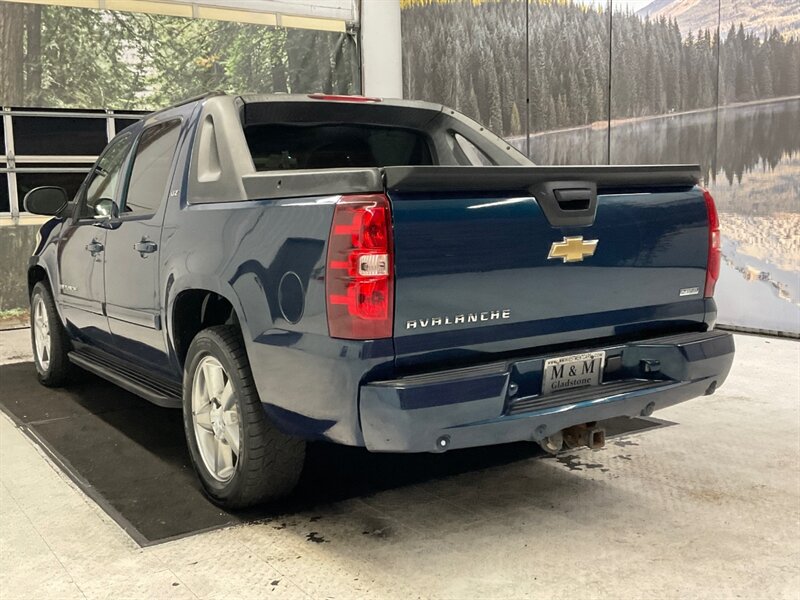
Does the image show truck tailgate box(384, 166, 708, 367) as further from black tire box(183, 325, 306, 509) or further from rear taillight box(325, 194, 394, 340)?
black tire box(183, 325, 306, 509)

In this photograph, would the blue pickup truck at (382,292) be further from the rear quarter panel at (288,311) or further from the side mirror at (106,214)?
the side mirror at (106,214)

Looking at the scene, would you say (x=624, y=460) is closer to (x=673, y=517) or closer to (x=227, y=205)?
(x=673, y=517)

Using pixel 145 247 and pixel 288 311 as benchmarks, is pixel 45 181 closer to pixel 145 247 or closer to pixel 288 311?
pixel 145 247

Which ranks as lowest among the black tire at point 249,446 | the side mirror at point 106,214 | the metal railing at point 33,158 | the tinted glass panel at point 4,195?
the black tire at point 249,446

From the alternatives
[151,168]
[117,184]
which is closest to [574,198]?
[151,168]

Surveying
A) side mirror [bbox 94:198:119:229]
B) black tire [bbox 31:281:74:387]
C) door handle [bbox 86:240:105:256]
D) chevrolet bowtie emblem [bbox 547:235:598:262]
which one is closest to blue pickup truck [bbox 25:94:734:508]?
chevrolet bowtie emblem [bbox 547:235:598:262]

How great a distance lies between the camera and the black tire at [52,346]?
5070 mm

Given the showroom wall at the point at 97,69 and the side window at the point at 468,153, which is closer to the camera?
the side window at the point at 468,153

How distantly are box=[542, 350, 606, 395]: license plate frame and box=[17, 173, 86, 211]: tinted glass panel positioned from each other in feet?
25.1

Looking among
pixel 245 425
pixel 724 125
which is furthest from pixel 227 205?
pixel 724 125

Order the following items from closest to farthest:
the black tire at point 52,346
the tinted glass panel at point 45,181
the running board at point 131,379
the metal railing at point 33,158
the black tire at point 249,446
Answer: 1. the black tire at point 249,446
2. the running board at point 131,379
3. the black tire at point 52,346
4. the metal railing at point 33,158
5. the tinted glass panel at point 45,181

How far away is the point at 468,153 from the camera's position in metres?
4.29

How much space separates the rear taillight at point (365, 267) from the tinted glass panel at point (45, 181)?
24.6 feet

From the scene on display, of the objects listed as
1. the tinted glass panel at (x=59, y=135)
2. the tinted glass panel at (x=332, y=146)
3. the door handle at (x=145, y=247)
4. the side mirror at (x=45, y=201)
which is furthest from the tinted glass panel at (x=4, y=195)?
the tinted glass panel at (x=332, y=146)
